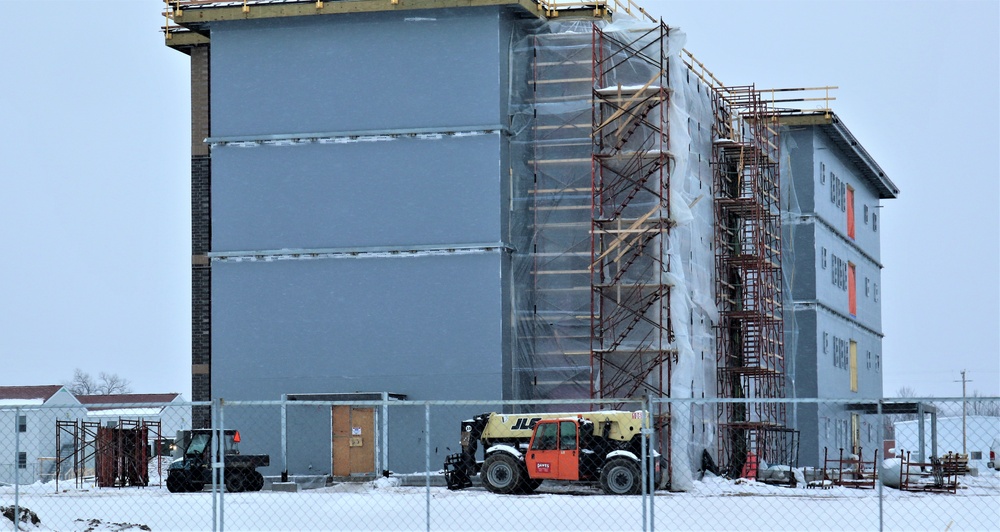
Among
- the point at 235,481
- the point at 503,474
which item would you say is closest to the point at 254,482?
the point at 235,481

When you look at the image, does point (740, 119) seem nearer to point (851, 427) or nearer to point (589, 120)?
point (589, 120)

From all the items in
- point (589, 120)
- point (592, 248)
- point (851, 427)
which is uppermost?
point (589, 120)

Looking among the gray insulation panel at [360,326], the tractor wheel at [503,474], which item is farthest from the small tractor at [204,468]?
the tractor wheel at [503,474]

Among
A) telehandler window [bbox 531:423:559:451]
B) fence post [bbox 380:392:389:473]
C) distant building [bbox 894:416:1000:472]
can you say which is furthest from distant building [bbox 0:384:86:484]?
distant building [bbox 894:416:1000:472]

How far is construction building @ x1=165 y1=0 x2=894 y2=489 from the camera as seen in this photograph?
1548 inches

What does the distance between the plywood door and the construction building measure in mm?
190

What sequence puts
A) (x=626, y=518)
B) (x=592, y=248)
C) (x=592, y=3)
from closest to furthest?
(x=626, y=518) → (x=592, y=248) → (x=592, y=3)

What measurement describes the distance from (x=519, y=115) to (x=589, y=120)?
2.09 meters

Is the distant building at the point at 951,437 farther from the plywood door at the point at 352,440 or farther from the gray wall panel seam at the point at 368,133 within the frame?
the gray wall panel seam at the point at 368,133

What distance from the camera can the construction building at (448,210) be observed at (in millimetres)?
39312

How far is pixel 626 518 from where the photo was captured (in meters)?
24.6

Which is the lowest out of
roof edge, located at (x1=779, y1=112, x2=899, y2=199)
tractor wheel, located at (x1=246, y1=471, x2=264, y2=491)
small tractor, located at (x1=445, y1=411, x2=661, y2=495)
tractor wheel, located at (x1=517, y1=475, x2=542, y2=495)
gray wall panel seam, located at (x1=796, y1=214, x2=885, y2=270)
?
tractor wheel, located at (x1=246, y1=471, x2=264, y2=491)

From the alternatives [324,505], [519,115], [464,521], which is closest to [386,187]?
[519,115]

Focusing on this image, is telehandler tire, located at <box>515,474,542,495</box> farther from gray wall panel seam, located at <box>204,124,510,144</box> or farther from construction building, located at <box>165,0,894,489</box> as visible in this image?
gray wall panel seam, located at <box>204,124,510,144</box>
